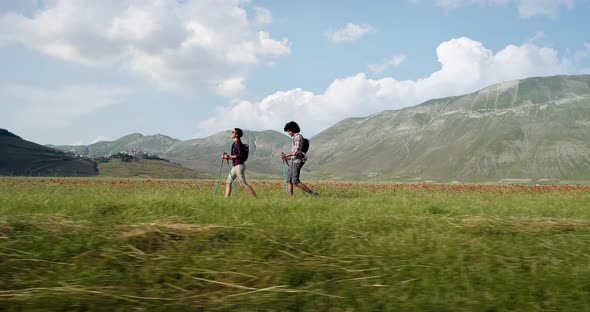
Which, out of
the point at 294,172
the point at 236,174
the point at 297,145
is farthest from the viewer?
the point at 297,145

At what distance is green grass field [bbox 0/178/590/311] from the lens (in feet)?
13.1

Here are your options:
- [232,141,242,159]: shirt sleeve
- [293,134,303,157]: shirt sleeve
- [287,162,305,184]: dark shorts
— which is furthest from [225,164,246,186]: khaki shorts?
[293,134,303,157]: shirt sleeve

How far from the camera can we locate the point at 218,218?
25.4ft

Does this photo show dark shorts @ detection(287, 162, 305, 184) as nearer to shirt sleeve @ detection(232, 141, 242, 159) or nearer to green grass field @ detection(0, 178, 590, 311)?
shirt sleeve @ detection(232, 141, 242, 159)

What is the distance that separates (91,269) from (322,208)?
18.8 ft

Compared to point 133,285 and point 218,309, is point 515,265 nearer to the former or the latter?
point 218,309

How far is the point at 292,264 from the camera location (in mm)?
5094

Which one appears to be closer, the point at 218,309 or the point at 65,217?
the point at 218,309

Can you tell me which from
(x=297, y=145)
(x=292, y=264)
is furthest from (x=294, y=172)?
(x=292, y=264)

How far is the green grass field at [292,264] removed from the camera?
3979mm

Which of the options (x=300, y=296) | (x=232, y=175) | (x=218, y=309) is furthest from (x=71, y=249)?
(x=232, y=175)

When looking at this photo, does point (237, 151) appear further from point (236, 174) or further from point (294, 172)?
point (294, 172)

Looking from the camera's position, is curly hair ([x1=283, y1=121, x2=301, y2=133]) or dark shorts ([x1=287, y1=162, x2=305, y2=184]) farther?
curly hair ([x1=283, y1=121, x2=301, y2=133])

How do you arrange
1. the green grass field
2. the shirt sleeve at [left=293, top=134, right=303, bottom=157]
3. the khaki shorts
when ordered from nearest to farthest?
the green grass field → the khaki shorts → the shirt sleeve at [left=293, top=134, right=303, bottom=157]
